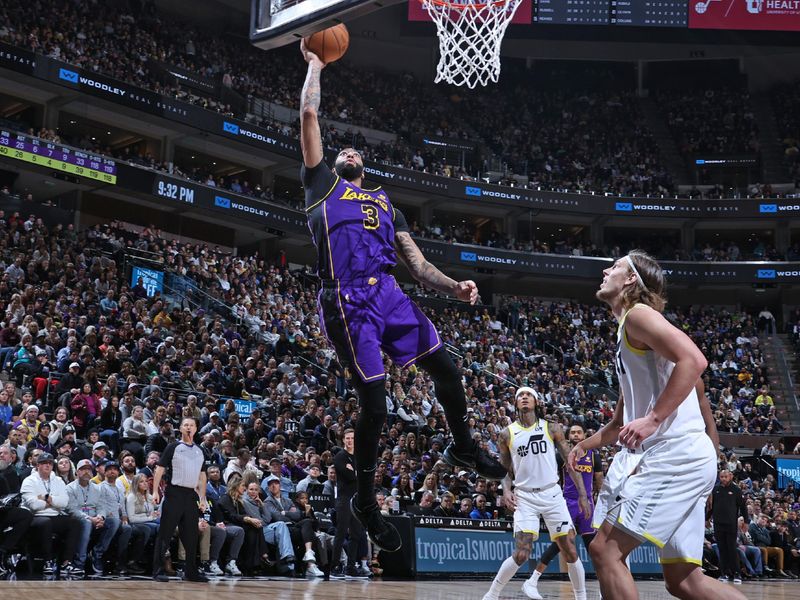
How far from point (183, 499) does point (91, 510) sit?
1.24m

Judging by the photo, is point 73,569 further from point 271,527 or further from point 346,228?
point 346,228

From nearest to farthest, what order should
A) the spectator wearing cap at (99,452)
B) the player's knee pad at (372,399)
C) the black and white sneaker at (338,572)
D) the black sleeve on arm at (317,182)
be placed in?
the player's knee pad at (372,399), the black sleeve on arm at (317,182), the spectator wearing cap at (99,452), the black and white sneaker at (338,572)

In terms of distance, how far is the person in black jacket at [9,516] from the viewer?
32.6 ft

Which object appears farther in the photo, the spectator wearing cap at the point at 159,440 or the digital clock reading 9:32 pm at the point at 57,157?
the digital clock reading 9:32 pm at the point at 57,157

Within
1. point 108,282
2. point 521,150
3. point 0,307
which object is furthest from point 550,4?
point 0,307

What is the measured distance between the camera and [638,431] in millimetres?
4258

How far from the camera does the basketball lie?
612 centimetres

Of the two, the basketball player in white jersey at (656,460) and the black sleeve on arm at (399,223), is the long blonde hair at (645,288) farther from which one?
the black sleeve on arm at (399,223)

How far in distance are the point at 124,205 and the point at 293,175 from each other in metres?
7.48

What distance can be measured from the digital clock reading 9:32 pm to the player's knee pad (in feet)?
74.2

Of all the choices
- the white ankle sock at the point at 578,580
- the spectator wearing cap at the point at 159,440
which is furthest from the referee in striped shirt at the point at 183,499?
the white ankle sock at the point at 578,580

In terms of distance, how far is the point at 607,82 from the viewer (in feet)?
151

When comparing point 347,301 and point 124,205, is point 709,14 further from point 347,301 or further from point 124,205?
point 347,301

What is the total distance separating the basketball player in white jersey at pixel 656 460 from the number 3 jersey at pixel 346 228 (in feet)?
4.82
